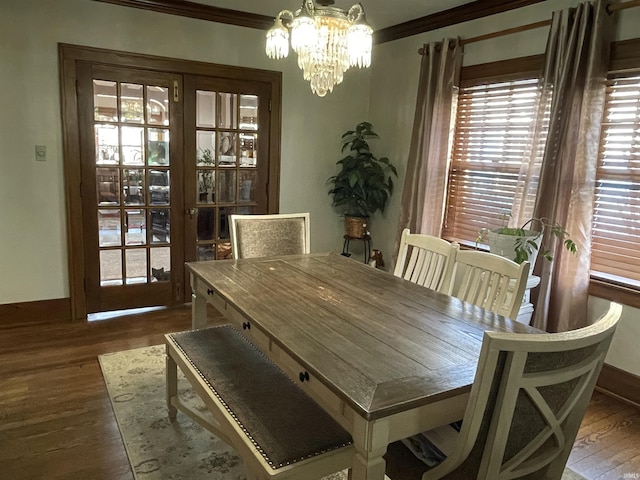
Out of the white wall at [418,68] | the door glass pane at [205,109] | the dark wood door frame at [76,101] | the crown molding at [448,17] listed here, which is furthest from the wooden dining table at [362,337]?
the crown molding at [448,17]

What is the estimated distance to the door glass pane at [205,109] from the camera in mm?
4074

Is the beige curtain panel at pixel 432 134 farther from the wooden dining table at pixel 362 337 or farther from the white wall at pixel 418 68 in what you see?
the wooden dining table at pixel 362 337

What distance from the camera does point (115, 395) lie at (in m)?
2.72

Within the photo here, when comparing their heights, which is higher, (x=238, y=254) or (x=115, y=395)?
(x=238, y=254)

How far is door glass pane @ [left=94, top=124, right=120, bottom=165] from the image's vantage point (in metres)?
3.74

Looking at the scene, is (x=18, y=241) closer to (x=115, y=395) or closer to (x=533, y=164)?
(x=115, y=395)

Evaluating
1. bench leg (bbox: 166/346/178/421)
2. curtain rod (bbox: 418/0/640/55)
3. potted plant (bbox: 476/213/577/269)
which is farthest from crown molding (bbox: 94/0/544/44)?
bench leg (bbox: 166/346/178/421)

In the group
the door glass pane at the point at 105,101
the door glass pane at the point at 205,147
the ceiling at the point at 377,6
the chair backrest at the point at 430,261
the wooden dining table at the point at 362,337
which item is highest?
the ceiling at the point at 377,6

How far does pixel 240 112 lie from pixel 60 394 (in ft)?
8.57

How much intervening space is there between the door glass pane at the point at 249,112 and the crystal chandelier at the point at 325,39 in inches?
78.2

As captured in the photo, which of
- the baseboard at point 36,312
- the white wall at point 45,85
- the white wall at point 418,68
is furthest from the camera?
the baseboard at point 36,312

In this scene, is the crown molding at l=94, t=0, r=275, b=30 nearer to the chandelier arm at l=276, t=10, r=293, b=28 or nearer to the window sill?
the chandelier arm at l=276, t=10, r=293, b=28

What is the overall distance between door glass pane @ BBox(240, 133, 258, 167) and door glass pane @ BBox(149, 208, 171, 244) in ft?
2.66

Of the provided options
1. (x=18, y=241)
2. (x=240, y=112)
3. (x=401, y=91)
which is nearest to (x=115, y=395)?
(x=18, y=241)
